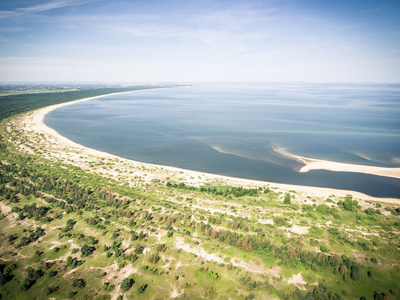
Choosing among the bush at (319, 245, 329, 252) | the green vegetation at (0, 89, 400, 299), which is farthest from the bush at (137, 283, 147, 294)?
the bush at (319, 245, 329, 252)

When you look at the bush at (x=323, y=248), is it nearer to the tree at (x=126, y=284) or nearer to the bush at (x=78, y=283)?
the tree at (x=126, y=284)

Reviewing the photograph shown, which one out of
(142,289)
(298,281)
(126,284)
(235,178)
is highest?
(235,178)

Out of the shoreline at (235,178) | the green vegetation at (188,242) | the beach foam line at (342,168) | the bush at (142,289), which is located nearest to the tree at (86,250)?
the green vegetation at (188,242)

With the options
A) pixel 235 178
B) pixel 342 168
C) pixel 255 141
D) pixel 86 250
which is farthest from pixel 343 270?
pixel 255 141

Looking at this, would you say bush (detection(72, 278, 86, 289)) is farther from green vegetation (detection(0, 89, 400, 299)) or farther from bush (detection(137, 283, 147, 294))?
bush (detection(137, 283, 147, 294))

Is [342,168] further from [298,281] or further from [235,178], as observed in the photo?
[298,281]

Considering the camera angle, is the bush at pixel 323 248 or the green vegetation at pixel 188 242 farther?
the bush at pixel 323 248

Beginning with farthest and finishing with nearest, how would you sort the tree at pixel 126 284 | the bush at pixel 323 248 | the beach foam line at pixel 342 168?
the beach foam line at pixel 342 168, the bush at pixel 323 248, the tree at pixel 126 284

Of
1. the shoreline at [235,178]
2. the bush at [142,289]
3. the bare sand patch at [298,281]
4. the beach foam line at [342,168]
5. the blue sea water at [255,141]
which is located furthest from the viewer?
the beach foam line at [342,168]

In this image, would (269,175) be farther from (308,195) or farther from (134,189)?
(134,189)
